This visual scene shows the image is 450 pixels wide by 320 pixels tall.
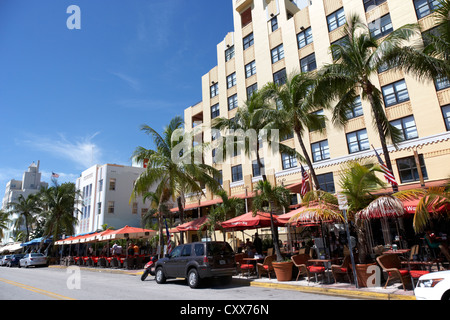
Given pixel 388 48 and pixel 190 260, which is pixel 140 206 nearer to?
pixel 190 260

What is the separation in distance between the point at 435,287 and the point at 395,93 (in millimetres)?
19560

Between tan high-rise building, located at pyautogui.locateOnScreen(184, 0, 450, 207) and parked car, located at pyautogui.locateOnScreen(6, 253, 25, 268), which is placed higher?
tan high-rise building, located at pyautogui.locateOnScreen(184, 0, 450, 207)

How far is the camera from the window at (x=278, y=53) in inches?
1156

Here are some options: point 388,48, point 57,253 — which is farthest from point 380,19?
point 57,253

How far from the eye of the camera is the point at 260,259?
14.0 meters

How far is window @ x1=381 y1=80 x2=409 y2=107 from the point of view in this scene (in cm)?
2077

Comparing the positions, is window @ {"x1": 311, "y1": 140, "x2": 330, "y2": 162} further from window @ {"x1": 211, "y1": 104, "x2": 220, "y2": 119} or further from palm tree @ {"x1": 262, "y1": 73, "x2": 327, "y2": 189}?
window @ {"x1": 211, "y1": 104, "x2": 220, "y2": 119}

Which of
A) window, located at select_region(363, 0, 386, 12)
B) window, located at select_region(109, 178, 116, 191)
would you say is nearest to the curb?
window, located at select_region(363, 0, 386, 12)

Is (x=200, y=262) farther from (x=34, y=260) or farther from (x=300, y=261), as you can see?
(x=34, y=260)

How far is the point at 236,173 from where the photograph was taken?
3098cm

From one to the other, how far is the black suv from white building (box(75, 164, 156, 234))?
33856mm

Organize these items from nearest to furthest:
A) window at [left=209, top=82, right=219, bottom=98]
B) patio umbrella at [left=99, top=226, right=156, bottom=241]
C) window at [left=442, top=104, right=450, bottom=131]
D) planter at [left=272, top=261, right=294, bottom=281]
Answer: planter at [left=272, top=261, right=294, bottom=281], window at [left=442, top=104, right=450, bottom=131], patio umbrella at [left=99, top=226, right=156, bottom=241], window at [left=209, top=82, right=219, bottom=98]

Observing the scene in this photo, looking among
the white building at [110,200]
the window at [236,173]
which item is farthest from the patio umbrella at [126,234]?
the white building at [110,200]

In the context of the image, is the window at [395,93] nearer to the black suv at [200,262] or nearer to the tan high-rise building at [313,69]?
the tan high-rise building at [313,69]
